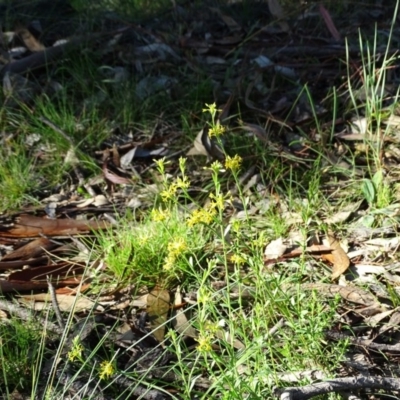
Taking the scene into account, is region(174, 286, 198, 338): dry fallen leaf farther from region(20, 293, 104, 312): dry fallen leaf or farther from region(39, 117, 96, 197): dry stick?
region(39, 117, 96, 197): dry stick

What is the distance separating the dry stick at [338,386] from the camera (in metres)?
2.16

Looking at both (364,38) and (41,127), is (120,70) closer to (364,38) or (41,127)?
(41,127)

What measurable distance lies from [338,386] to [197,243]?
3.11 feet

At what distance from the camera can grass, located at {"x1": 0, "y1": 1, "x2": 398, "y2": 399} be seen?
2260 mm

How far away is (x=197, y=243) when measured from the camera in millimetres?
2998

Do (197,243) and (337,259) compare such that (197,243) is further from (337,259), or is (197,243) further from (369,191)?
(369,191)

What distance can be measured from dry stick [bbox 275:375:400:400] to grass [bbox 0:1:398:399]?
73 millimetres

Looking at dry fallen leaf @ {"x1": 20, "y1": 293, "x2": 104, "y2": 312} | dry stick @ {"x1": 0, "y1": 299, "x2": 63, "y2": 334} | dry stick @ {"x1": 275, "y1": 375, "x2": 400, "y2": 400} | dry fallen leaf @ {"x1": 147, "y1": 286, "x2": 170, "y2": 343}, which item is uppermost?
dry stick @ {"x1": 275, "y1": 375, "x2": 400, "y2": 400}

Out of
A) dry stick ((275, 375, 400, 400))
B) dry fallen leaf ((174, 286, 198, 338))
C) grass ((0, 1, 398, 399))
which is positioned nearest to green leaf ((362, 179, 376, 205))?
grass ((0, 1, 398, 399))

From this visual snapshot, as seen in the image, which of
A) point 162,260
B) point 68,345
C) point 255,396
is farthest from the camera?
point 162,260

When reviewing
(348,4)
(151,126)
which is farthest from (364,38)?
(151,126)

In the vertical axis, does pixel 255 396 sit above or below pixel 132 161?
above

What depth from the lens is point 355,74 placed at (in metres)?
4.14

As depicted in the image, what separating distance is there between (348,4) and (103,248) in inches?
107
